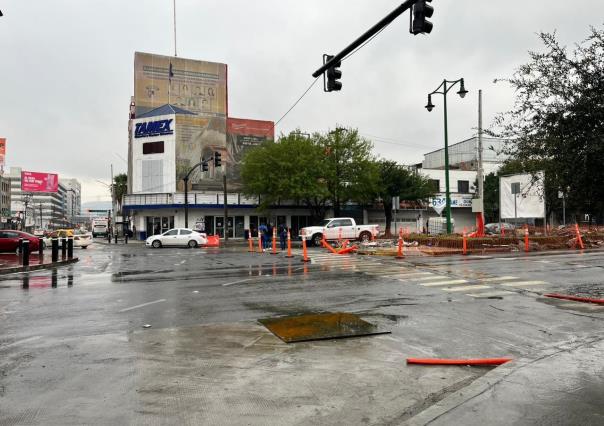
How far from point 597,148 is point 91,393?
5.91 metres

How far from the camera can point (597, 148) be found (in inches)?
204

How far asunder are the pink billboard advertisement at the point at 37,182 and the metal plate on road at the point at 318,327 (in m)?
84.2

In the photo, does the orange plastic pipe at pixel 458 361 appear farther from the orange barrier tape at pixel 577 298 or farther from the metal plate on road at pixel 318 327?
the orange barrier tape at pixel 577 298

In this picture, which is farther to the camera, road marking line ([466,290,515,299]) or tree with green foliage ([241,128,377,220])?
tree with green foliage ([241,128,377,220])

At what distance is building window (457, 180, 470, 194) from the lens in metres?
58.6

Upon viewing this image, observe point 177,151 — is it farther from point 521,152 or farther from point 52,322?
point 521,152

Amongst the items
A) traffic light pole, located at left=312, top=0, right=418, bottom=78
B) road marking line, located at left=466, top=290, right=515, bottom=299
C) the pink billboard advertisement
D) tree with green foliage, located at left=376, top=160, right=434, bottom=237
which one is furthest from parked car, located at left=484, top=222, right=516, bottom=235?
the pink billboard advertisement

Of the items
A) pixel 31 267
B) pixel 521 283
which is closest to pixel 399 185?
pixel 521 283

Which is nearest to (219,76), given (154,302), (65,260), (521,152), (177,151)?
(177,151)

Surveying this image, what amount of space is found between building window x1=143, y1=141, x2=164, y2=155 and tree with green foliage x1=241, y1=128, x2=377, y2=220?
1088 cm

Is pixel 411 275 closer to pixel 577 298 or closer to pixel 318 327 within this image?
pixel 577 298

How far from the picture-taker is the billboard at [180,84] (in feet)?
178

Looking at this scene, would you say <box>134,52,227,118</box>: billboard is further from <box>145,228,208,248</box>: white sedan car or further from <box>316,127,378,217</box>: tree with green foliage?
<box>145,228,208,248</box>: white sedan car

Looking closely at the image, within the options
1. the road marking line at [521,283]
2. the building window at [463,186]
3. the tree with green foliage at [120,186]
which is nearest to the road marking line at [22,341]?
the road marking line at [521,283]
